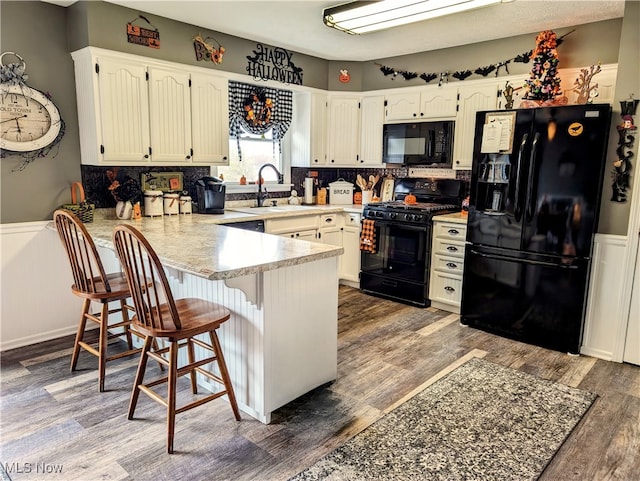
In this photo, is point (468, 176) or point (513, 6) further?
point (468, 176)

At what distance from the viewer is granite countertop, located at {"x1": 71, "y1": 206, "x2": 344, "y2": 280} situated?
205 cm

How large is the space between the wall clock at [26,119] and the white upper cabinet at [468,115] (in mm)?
3381

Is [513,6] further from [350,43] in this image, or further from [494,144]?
[350,43]

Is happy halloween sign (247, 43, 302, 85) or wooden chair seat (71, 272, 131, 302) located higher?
happy halloween sign (247, 43, 302, 85)

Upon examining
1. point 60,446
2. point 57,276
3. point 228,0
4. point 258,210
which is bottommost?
point 60,446

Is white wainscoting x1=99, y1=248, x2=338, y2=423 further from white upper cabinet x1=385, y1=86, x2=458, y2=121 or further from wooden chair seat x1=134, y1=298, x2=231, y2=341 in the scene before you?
white upper cabinet x1=385, y1=86, x2=458, y2=121

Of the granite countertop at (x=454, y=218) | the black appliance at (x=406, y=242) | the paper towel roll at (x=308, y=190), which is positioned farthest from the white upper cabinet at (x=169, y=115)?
the granite countertop at (x=454, y=218)

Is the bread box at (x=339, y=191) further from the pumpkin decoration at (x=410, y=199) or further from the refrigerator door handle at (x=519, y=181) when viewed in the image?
the refrigerator door handle at (x=519, y=181)

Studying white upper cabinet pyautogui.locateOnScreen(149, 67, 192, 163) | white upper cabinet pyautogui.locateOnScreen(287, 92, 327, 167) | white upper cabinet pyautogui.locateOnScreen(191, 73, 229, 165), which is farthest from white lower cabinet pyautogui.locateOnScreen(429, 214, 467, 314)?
white upper cabinet pyautogui.locateOnScreen(149, 67, 192, 163)

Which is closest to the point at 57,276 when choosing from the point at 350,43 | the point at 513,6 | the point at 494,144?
the point at 350,43

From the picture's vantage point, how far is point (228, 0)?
3139 millimetres

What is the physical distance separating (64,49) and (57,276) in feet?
5.51

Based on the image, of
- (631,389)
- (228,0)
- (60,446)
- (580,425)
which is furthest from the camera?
(228,0)

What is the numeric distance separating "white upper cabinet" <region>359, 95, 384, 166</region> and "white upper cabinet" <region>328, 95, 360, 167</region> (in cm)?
6
